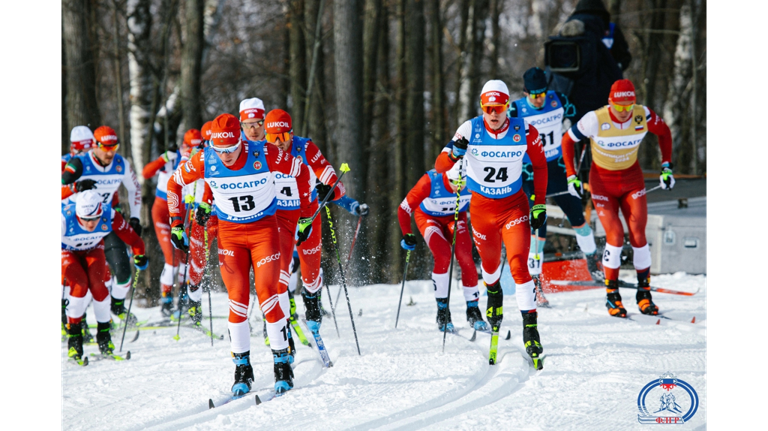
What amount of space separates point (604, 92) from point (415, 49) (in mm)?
5222

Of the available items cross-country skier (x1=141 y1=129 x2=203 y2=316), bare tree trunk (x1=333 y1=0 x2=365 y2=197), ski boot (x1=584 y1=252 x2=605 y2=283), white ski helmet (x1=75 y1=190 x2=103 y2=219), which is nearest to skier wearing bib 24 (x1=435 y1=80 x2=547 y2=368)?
ski boot (x1=584 y1=252 x2=605 y2=283)

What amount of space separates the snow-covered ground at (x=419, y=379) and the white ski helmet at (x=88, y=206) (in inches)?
55.4

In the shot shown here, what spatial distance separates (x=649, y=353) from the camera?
580cm

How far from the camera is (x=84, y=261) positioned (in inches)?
275

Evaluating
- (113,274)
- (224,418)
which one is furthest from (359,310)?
(224,418)

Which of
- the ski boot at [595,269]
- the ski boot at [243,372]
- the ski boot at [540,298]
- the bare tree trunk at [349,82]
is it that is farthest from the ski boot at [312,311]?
the bare tree trunk at [349,82]

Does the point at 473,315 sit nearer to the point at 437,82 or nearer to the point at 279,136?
the point at 279,136

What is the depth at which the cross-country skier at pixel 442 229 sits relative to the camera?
A: 7086mm

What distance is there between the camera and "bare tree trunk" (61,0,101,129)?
12.3m

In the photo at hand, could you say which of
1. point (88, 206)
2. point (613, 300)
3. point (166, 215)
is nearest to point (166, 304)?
point (166, 215)

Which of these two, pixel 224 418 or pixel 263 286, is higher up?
pixel 263 286
